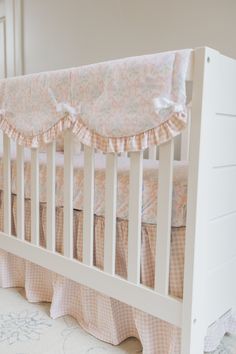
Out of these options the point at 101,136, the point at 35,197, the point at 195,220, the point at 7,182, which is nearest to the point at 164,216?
the point at 195,220

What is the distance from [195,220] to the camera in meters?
0.88

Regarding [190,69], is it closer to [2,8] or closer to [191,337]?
[191,337]

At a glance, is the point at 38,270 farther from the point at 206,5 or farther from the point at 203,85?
the point at 206,5

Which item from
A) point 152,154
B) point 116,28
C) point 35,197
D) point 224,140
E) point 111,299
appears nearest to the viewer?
point 224,140

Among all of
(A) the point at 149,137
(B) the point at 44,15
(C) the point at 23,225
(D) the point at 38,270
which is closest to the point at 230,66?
(A) the point at 149,137

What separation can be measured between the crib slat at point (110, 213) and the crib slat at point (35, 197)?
379 millimetres

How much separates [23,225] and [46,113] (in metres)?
0.52

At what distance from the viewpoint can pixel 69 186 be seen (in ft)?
3.95

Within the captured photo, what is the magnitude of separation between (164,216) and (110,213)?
0.20 meters

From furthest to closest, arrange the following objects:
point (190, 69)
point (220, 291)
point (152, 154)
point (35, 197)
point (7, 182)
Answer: point (152, 154) < point (7, 182) < point (35, 197) < point (220, 291) < point (190, 69)

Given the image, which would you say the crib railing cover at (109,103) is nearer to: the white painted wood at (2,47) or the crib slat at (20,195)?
the crib slat at (20,195)

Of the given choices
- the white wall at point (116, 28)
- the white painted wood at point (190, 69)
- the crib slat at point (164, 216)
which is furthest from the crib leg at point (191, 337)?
the white wall at point (116, 28)

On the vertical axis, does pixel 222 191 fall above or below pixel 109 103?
below

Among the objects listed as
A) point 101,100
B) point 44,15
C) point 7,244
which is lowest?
point 7,244
